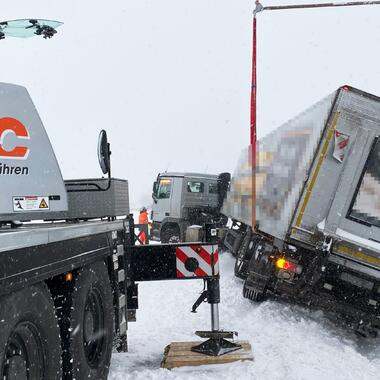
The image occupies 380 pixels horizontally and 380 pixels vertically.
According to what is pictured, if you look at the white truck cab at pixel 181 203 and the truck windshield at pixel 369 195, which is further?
the white truck cab at pixel 181 203

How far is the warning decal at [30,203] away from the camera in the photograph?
3.36m

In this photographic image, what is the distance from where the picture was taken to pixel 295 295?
23.9ft

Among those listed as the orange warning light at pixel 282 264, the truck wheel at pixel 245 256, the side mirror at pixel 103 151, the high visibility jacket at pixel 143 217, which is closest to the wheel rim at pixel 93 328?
the side mirror at pixel 103 151

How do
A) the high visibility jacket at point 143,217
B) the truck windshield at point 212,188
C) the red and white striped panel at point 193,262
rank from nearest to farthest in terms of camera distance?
the red and white striped panel at point 193,262
the truck windshield at point 212,188
the high visibility jacket at point 143,217

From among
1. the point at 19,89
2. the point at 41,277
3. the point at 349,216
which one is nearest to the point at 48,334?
the point at 41,277

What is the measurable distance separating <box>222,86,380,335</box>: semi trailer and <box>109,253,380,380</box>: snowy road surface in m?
0.39

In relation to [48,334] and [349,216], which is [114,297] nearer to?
[48,334]

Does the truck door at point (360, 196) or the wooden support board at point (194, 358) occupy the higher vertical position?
the truck door at point (360, 196)

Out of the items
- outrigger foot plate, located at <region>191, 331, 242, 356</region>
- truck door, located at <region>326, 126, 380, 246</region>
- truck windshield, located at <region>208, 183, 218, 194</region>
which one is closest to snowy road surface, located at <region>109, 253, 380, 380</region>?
outrigger foot plate, located at <region>191, 331, 242, 356</region>

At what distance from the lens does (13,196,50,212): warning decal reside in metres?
3.36

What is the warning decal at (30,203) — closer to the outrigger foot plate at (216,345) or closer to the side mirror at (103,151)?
the side mirror at (103,151)

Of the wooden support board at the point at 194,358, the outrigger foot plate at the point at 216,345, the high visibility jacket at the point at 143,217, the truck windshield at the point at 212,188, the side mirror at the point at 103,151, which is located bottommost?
the high visibility jacket at the point at 143,217

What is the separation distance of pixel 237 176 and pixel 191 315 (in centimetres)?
498

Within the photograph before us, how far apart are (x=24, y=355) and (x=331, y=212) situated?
4.53 m
